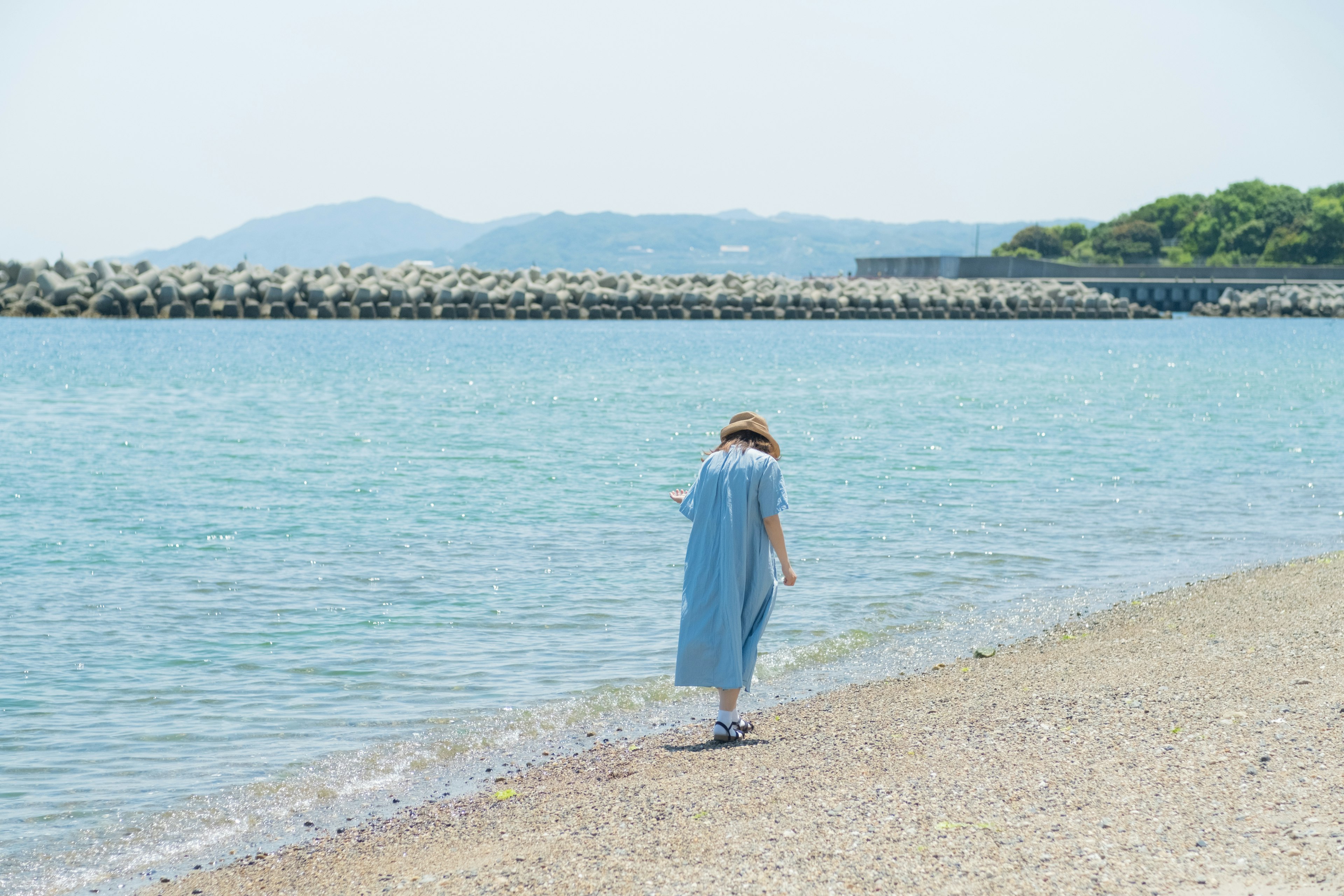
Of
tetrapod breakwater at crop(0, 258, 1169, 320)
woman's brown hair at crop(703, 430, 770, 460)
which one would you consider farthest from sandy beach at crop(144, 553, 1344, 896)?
tetrapod breakwater at crop(0, 258, 1169, 320)

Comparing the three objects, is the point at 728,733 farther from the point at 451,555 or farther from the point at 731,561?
the point at 451,555

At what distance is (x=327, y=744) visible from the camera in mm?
7062

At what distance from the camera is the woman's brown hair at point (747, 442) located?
256 inches

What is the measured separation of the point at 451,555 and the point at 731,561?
681 centimetres

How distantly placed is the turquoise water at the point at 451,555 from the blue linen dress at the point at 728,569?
1.09 metres

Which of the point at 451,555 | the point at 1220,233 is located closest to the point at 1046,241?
the point at 1220,233

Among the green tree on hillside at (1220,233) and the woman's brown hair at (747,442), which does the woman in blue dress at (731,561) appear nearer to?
the woman's brown hair at (747,442)

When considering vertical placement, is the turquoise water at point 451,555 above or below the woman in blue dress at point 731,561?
below

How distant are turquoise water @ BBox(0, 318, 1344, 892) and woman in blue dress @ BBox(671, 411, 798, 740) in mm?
1064

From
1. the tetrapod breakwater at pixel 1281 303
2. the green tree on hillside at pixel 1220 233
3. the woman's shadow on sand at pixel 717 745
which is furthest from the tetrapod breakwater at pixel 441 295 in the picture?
the woman's shadow on sand at pixel 717 745

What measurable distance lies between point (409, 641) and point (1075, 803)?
555 centimetres

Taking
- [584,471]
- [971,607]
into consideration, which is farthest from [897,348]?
[971,607]

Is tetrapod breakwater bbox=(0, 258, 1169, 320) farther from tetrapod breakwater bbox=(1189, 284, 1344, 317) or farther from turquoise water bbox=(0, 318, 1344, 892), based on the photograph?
turquoise water bbox=(0, 318, 1344, 892)

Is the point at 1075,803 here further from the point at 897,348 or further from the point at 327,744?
the point at 897,348
